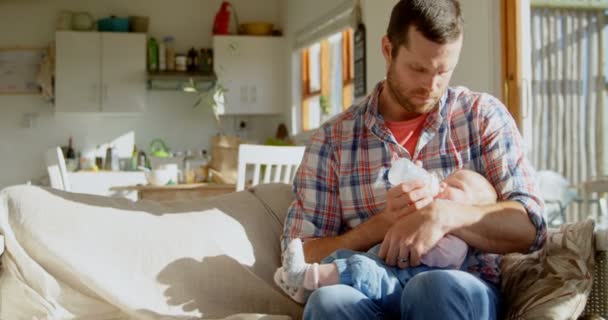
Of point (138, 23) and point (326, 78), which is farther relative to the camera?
point (138, 23)

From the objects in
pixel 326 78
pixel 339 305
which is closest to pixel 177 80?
pixel 326 78

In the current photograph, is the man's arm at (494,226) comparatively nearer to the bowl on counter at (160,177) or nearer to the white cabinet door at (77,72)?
the bowl on counter at (160,177)

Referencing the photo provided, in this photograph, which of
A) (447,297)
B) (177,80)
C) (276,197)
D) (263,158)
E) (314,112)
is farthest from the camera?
(177,80)

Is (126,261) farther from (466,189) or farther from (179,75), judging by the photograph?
(179,75)

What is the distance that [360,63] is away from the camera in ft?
15.7

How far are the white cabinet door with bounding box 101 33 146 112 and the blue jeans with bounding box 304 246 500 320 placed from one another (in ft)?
17.3

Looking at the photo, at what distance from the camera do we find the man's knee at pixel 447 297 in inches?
52.4

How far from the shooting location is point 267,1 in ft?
23.3

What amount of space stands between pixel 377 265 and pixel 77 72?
5.44 metres

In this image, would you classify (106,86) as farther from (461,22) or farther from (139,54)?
(461,22)

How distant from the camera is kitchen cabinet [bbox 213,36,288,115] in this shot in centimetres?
662

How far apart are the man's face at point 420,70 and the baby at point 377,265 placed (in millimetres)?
208

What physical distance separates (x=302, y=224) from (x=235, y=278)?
0.75ft

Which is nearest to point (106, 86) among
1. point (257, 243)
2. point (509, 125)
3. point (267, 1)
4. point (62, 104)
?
point (62, 104)
